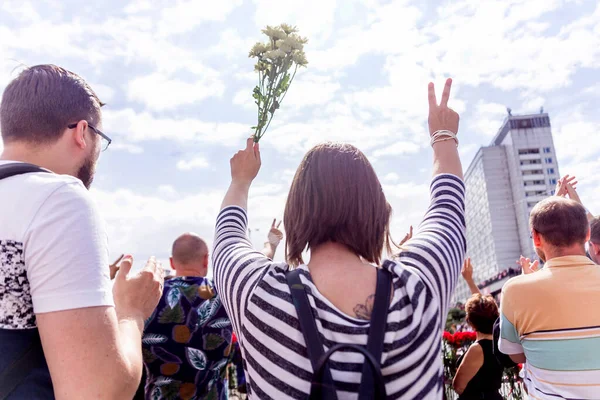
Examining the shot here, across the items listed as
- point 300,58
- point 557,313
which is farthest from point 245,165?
point 557,313

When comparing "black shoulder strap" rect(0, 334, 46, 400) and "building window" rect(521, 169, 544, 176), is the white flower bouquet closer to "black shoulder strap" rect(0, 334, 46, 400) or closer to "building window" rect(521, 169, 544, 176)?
"black shoulder strap" rect(0, 334, 46, 400)

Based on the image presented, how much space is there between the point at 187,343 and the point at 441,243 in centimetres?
249

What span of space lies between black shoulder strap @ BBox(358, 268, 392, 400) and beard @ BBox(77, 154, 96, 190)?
106cm

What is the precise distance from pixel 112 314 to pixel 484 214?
359 ft

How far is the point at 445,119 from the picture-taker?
78.6 inches

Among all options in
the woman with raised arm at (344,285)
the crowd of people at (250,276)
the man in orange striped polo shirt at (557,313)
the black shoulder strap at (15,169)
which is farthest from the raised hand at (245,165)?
the man in orange striped polo shirt at (557,313)

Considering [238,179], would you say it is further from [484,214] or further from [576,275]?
[484,214]

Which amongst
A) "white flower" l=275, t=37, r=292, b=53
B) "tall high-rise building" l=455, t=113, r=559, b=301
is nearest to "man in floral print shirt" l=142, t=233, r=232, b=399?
"white flower" l=275, t=37, r=292, b=53

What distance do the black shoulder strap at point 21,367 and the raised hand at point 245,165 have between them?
1087mm

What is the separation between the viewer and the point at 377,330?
4.24 feet

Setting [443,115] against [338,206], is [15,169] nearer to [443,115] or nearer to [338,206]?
[338,206]

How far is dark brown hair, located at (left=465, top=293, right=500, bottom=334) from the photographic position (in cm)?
436

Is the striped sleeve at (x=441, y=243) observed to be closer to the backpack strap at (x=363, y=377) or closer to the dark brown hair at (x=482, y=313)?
the backpack strap at (x=363, y=377)

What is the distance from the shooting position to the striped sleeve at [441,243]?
1476mm
